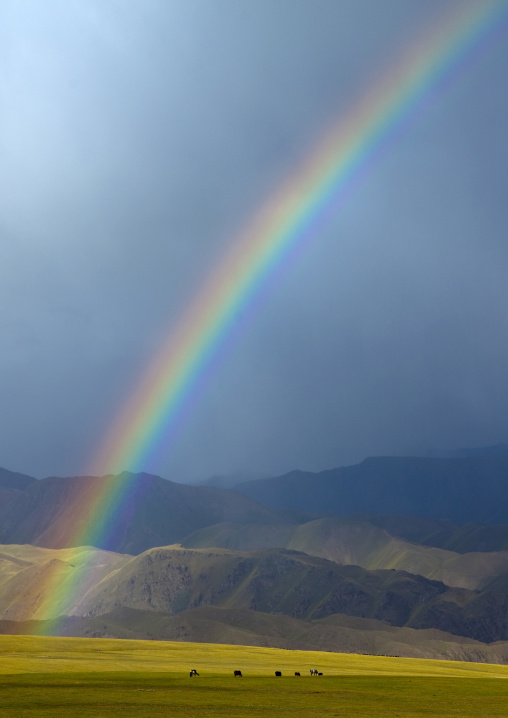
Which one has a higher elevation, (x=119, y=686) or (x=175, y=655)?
(x=175, y=655)

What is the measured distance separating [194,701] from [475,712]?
18.9m

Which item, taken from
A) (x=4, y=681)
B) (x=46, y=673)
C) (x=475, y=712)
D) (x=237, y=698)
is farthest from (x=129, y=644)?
(x=475, y=712)

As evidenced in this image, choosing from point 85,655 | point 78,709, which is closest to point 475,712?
point 78,709

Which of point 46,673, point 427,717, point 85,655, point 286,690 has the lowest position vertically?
point 427,717

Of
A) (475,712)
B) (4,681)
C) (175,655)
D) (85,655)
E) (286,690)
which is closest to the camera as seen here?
(475,712)

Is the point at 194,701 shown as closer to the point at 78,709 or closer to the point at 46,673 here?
the point at 78,709

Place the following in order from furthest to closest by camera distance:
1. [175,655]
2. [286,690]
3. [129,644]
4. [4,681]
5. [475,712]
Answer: [129,644] → [175,655] → [4,681] → [286,690] → [475,712]

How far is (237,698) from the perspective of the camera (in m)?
54.9

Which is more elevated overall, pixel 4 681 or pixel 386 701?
pixel 4 681

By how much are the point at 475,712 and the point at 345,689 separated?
19.0 metres

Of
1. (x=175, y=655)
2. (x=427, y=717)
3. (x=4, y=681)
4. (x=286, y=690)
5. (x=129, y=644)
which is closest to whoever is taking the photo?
(x=427, y=717)

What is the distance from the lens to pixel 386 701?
55.2m

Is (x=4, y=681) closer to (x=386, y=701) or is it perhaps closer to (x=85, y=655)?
(x=386, y=701)

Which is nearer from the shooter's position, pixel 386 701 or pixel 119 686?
pixel 386 701
